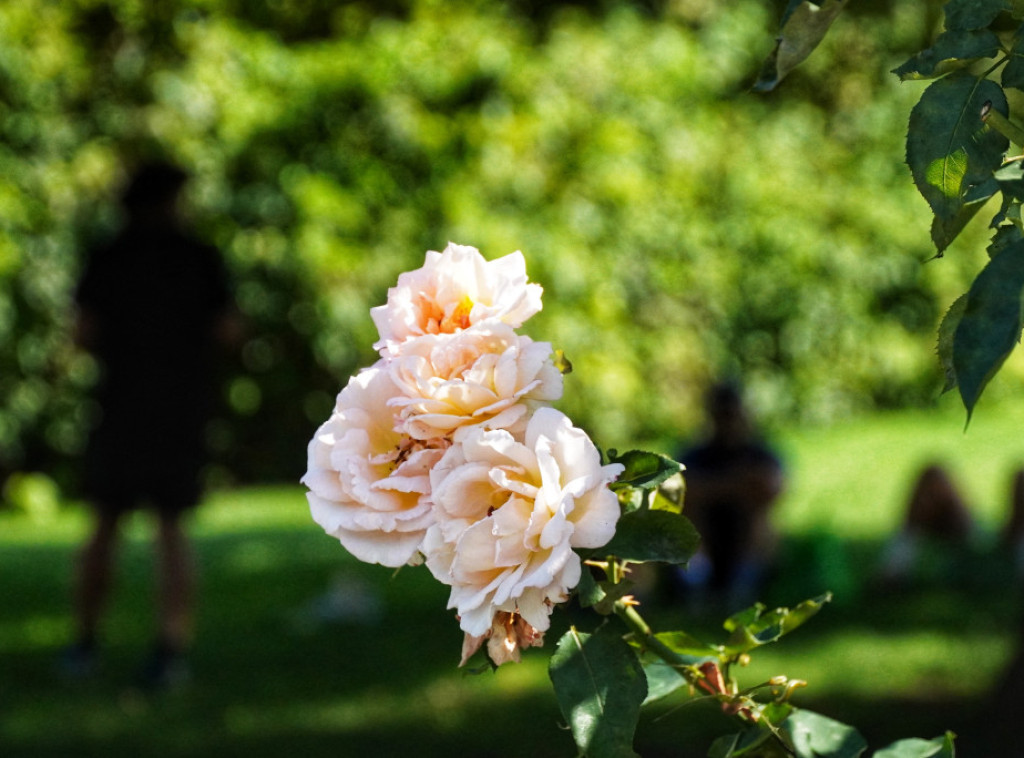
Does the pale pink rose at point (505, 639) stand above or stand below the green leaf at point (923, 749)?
above

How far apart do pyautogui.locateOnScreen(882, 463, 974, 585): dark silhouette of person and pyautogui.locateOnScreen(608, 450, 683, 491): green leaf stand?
4.97 meters

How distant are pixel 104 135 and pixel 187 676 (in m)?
4.28

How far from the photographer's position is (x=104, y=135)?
8.16m

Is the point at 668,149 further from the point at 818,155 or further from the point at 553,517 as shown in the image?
the point at 553,517

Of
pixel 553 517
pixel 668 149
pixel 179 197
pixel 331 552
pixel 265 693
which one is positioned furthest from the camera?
pixel 668 149

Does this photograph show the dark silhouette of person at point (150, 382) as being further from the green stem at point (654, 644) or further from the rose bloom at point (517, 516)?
the rose bloom at point (517, 516)

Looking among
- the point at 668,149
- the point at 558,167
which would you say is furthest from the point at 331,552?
the point at 668,149

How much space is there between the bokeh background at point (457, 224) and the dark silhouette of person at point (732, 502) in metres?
0.91

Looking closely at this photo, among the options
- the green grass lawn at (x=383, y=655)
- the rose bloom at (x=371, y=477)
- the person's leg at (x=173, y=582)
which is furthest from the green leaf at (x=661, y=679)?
the person's leg at (x=173, y=582)

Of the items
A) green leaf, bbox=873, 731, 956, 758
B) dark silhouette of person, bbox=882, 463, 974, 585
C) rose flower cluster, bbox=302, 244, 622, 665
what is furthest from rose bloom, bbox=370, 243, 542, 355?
dark silhouette of person, bbox=882, 463, 974, 585

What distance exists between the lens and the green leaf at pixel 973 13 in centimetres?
105

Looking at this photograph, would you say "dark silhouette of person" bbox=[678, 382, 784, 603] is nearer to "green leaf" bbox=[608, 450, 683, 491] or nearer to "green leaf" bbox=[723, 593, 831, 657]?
"green leaf" bbox=[723, 593, 831, 657]

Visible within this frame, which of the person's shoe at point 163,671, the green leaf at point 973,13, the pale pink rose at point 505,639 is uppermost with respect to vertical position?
the green leaf at point 973,13

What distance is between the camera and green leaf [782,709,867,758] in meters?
1.17
